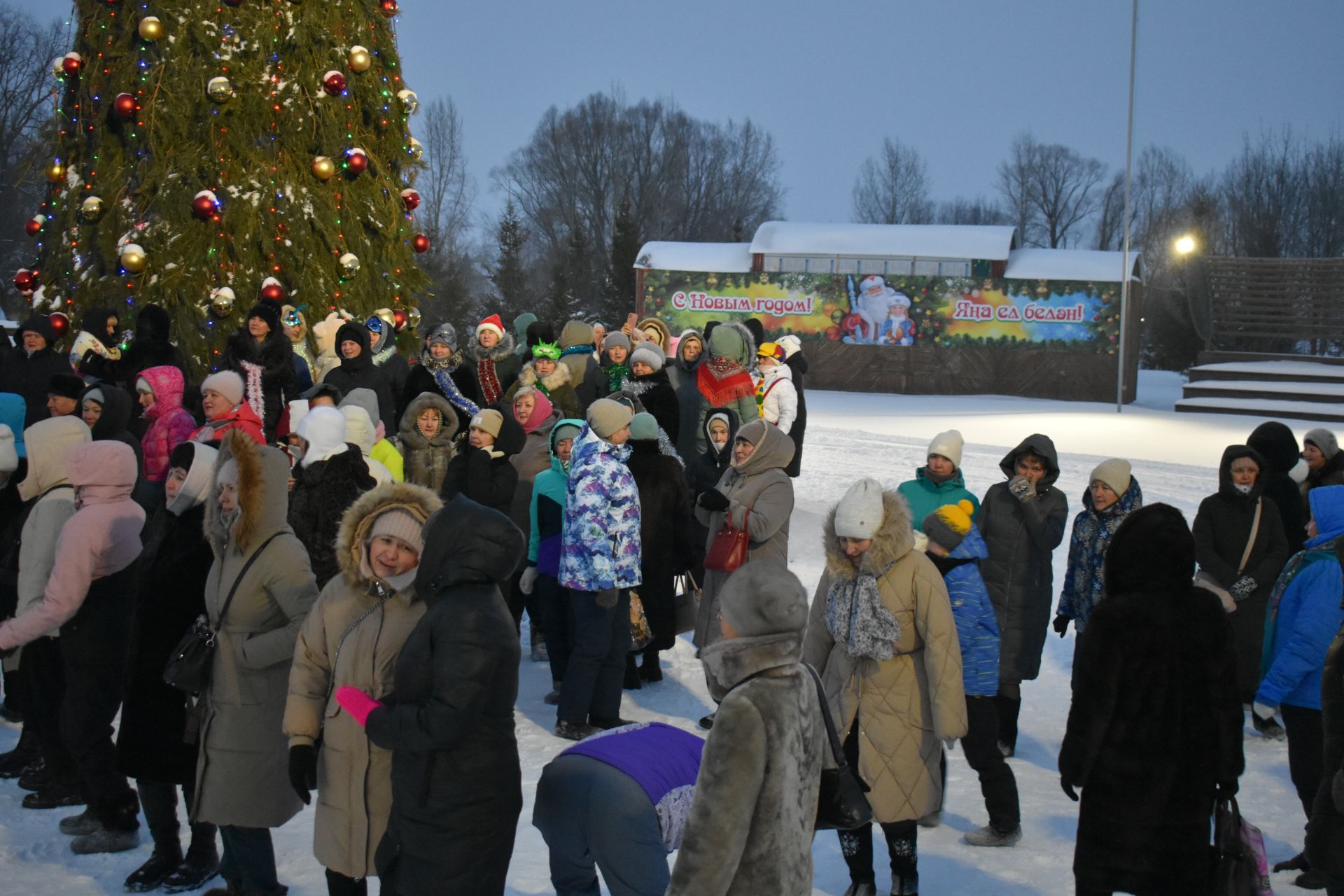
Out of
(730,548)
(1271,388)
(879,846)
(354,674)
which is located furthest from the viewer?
(1271,388)

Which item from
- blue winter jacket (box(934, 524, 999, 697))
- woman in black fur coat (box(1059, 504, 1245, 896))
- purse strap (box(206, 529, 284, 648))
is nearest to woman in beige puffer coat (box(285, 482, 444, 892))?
purse strap (box(206, 529, 284, 648))

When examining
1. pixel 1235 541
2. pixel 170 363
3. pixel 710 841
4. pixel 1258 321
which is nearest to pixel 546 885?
pixel 710 841

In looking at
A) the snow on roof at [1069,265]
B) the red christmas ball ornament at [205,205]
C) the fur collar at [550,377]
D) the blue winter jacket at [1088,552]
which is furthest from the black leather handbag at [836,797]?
the snow on roof at [1069,265]

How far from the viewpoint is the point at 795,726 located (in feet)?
10.1

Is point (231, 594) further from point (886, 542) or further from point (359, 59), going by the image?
point (359, 59)

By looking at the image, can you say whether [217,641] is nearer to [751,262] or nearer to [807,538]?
[807,538]

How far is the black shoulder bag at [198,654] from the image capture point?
4.02 metres

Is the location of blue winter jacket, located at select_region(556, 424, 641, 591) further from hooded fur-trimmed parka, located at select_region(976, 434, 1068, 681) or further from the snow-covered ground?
hooded fur-trimmed parka, located at select_region(976, 434, 1068, 681)

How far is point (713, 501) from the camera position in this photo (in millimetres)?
6355

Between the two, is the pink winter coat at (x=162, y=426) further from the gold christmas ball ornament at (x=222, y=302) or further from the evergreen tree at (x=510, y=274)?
the evergreen tree at (x=510, y=274)

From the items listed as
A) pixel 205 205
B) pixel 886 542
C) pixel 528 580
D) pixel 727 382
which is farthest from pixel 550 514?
pixel 205 205

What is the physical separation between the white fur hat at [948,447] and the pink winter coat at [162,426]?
14.2 feet

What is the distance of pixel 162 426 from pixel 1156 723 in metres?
5.89

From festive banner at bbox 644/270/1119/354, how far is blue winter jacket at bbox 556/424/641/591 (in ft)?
64.4
